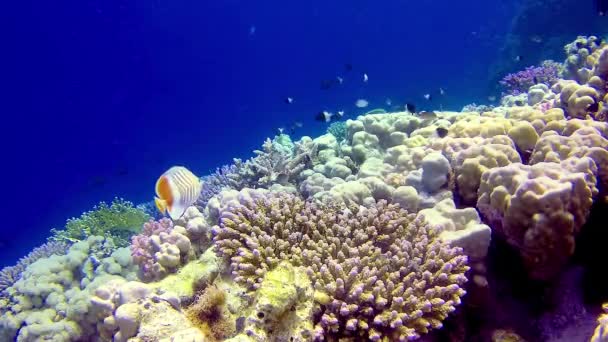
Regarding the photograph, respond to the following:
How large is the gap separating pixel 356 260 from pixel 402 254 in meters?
0.44

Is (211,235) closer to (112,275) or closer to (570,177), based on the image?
(112,275)

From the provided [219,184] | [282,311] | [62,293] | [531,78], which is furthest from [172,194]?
[531,78]

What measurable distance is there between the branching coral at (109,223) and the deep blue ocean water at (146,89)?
3558cm

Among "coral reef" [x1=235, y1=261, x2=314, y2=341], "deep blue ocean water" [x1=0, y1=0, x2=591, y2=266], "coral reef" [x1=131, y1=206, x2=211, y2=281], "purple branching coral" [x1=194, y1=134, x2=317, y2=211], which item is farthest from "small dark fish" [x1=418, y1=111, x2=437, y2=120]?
"deep blue ocean water" [x1=0, y1=0, x2=591, y2=266]

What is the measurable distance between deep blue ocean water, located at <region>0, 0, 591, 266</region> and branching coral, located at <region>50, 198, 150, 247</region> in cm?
3558

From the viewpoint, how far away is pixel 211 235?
4.63 m

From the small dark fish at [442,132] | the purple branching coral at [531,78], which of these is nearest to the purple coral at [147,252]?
the small dark fish at [442,132]

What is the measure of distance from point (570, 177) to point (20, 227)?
5958cm

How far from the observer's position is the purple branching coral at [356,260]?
2.87 m

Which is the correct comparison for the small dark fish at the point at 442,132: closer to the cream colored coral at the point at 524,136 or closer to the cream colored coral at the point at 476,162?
the cream colored coral at the point at 524,136

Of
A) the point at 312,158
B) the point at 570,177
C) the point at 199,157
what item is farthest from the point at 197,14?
the point at 570,177

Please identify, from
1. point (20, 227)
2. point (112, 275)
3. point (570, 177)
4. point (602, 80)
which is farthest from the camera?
point (20, 227)

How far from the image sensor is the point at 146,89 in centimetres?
5231

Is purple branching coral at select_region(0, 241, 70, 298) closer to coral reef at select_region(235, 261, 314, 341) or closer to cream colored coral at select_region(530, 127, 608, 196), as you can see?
coral reef at select_region(235, 261, 314, 341)
